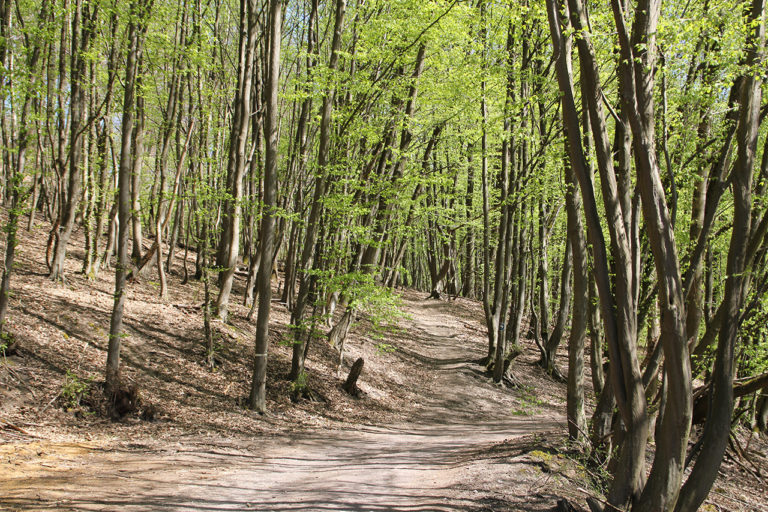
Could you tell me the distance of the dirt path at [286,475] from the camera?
16.9 ft

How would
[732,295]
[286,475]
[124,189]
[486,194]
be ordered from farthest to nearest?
[486,194], [124,189], [286,475], [732,295]

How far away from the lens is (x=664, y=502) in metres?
4.93

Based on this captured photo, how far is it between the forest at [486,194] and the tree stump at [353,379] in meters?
0.05

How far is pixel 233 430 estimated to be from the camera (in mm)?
8578

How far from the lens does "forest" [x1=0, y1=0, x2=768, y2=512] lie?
16.9 feet

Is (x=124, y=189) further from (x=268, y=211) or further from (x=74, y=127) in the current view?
(x=74, y=127)

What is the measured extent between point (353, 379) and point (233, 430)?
380cm

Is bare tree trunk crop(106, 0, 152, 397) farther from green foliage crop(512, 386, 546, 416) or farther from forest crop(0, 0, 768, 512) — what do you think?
green foliage crop(512, 386, 546, 416)

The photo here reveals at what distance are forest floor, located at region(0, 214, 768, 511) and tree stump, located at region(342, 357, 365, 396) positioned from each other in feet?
0.74

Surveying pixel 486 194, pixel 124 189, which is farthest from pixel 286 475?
pixel 486 194

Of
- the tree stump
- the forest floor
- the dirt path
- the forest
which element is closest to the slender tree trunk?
the forest

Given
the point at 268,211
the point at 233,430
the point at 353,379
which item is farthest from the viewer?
the point at 353,379

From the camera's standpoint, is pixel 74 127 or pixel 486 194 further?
pixel 486 194

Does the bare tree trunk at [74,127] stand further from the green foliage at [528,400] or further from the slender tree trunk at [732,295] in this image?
the green foliage at [528,400]
